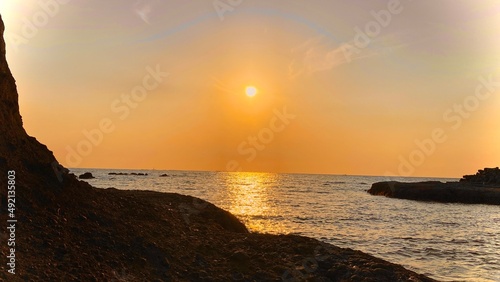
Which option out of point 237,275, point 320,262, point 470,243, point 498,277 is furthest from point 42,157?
point 470,243

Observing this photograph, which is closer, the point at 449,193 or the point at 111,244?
the point at 111,244

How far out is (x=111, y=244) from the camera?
8898 millimetres

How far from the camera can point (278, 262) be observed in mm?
10141

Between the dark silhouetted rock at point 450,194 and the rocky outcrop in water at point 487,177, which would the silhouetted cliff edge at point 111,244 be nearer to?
the dark silhouetted rock at point 450,194

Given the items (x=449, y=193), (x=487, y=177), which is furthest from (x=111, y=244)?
Result: (x=487, y=177)

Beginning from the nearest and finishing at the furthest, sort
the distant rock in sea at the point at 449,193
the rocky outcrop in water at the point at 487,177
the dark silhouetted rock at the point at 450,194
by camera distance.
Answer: the dark silhouetted rock at the point at 450,194 → the distant rock in sea at the point at 449,193 → the rocky outcrop in water at the point at 487,177

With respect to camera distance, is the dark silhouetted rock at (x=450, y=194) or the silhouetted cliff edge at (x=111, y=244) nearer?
the silhouetted cliff edge at (x=111, y=244)

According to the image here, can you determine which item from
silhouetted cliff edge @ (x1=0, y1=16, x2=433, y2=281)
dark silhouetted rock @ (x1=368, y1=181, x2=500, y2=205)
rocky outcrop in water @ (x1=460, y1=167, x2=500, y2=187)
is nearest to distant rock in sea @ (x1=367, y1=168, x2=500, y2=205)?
dark silhouetted rock @ (x1=368, y1=181, x2=500, y2=205)

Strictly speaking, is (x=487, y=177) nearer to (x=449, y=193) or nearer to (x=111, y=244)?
(x=449, y=193)

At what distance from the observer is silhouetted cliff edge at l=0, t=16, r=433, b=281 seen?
7.73m

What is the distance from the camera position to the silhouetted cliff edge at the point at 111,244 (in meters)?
7.73

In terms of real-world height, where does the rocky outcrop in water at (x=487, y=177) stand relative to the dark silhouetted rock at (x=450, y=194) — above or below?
above

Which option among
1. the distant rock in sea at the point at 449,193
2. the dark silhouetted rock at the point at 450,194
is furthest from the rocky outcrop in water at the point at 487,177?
the dark silhouetted rock at the point at 450,194

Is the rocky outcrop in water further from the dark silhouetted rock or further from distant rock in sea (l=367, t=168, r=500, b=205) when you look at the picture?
the dark silhouetted rock
